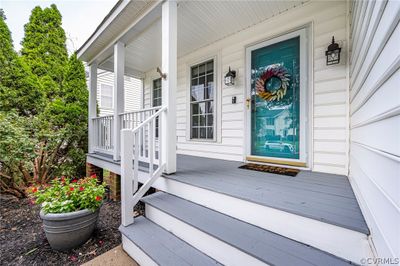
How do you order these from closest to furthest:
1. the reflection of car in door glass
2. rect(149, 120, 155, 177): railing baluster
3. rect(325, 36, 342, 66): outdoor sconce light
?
rect(149, 120, 155, 177): railing baluster < rect(325, 36, 342, 66): outdoor sconce light < the reflection of car in door glass

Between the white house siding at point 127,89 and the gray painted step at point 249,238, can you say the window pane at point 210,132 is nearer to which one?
the gray painted step at point 249,238

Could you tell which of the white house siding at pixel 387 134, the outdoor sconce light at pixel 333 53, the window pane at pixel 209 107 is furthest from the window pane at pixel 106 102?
the white house siding at pixel 387 134

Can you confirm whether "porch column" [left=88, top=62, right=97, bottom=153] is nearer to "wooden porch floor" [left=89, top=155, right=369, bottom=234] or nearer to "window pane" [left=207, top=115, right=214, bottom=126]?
"window pane" [left=207, top=115, right=214, bottom=126]

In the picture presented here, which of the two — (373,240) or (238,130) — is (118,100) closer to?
(238,130)

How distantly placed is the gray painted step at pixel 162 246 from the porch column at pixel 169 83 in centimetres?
74

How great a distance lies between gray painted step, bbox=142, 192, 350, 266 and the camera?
1160 mm

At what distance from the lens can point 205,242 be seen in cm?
152

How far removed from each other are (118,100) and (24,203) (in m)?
2.65

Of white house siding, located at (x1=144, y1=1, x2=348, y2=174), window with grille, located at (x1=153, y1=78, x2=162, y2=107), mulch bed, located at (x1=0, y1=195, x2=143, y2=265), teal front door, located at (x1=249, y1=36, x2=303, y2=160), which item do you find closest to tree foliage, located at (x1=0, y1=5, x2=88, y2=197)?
mulch bed, located at (x1=0, y1=195, x2=143, y2=265)

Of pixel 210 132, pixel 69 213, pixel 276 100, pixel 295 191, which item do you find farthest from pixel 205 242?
pixel 210 132

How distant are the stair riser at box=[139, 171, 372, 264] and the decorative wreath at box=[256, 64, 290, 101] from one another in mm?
2016

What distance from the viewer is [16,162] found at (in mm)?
3508

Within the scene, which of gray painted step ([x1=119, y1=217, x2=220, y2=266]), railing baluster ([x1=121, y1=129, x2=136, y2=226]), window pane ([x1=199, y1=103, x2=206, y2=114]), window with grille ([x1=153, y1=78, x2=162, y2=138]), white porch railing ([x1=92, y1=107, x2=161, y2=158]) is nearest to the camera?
gray painted step ([x1=119, y1=217, x2=220, y2=266])

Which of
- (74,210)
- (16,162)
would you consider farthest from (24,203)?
(74,210)
